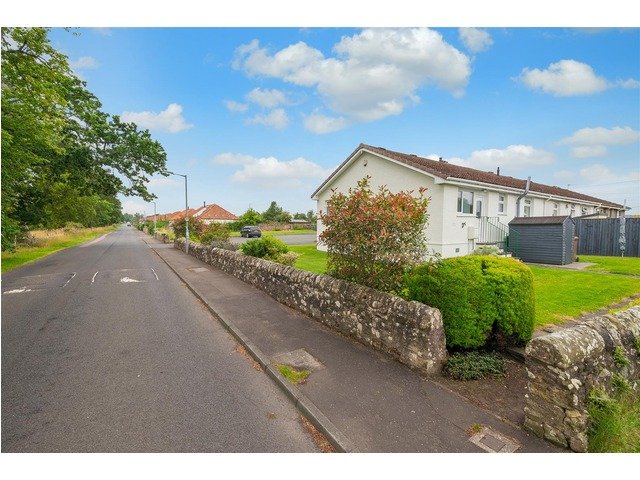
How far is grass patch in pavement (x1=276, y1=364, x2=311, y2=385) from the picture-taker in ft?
15.2

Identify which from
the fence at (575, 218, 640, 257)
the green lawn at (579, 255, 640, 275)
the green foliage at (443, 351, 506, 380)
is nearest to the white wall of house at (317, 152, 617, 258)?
the fence at (575, 218, 640, 257)

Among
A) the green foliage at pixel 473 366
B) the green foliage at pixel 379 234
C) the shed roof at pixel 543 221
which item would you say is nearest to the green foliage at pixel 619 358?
the green foliage at pixel 473 366

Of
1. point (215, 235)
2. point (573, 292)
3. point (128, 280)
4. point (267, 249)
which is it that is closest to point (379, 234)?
point (573, 292)

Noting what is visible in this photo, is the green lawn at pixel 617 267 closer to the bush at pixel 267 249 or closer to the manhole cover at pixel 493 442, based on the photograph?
the bush at pixel 267 249

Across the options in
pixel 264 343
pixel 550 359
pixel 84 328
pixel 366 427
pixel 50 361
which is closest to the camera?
pixel 550 359

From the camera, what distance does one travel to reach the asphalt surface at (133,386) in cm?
345

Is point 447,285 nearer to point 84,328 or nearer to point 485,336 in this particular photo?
point 485,336

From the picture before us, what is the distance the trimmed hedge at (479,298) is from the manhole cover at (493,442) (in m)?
1.60

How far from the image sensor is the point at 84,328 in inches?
280

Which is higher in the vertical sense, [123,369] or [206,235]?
[206,235]

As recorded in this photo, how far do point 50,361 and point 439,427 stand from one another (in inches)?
243

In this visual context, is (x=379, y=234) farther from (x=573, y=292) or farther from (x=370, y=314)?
(x=573, y=292)

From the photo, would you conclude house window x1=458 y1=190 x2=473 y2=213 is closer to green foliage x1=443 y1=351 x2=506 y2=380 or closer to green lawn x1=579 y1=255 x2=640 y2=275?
green lawn x1=579 y1=255 x2=640 y2=275

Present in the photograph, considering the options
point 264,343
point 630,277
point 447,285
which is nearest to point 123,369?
point 264,343
